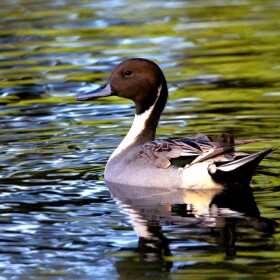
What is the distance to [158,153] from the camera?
28.6 feet

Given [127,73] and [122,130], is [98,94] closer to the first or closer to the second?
[127,73]

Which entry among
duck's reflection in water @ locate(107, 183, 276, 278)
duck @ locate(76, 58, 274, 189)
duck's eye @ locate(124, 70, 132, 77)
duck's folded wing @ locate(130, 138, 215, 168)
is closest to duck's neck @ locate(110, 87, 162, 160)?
duck @ locate(76, 58, 274, 189)

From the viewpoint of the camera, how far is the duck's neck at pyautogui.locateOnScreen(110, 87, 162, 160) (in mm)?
9477

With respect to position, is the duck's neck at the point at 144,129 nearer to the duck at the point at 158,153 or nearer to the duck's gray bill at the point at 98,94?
the duck at the point at 158,153

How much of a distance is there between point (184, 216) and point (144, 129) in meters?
1.89

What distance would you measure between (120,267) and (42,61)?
9.21 meters

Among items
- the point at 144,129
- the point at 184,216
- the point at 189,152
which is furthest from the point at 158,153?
the point at 184,216

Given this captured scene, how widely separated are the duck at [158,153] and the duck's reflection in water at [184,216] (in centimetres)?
11

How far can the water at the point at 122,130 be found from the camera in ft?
22.2

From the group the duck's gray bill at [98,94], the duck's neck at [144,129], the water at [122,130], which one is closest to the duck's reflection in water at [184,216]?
the water at [122,130]

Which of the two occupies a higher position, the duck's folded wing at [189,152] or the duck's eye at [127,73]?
the duck's eye at [127,73]

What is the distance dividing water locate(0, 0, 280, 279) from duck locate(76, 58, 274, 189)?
160mm

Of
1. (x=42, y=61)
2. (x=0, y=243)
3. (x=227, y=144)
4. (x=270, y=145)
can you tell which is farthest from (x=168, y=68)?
(x=0, y=243)

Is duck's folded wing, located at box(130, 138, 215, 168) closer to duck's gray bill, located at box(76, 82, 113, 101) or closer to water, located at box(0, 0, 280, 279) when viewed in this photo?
water, located at box(0, 0, 280, 279)
